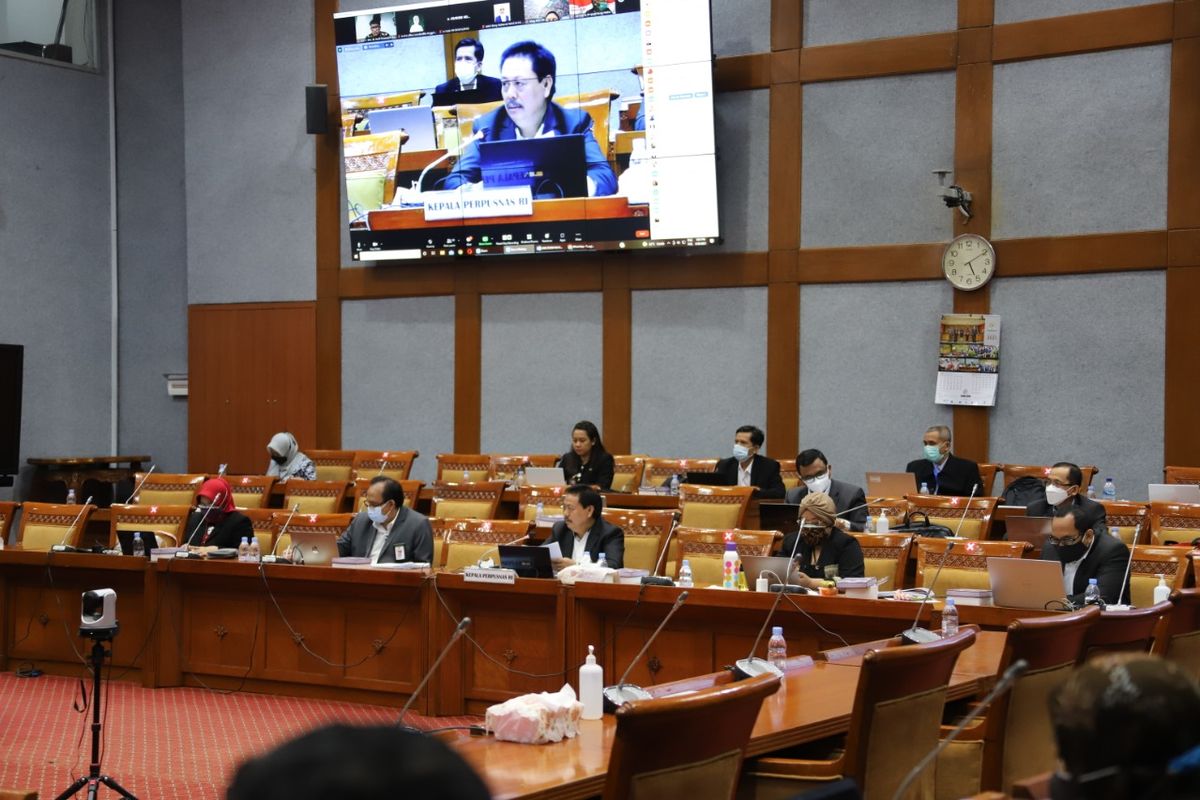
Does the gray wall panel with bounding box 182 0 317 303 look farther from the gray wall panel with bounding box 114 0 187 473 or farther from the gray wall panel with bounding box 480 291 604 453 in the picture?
the gray wall panel with bounding box 480 291 604 453

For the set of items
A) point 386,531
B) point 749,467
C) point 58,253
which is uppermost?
point 58,253

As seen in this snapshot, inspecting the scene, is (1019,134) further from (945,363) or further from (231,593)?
(231,593)

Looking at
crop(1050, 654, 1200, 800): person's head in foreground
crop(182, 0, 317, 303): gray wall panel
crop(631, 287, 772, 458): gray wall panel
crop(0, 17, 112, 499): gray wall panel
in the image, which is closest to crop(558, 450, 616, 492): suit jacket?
crop(631, 287, 772, 458): gray wall panel

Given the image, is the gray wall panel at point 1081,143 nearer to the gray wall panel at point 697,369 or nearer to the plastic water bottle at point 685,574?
the gray wall panel at point 697,369

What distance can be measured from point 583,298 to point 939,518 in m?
4.86

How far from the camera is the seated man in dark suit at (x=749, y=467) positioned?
9.75 metres

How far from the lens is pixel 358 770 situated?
949 millimetres

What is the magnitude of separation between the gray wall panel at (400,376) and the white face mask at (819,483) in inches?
197

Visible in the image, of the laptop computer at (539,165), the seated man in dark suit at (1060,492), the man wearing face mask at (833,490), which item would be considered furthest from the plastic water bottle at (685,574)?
the laptop computer at (539,165)

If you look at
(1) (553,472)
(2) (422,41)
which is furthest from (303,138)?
(1) (553,472)

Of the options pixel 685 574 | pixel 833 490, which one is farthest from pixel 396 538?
pixel 833 490

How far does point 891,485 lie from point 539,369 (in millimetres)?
4174

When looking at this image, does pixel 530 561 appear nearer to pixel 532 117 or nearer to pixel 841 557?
pixel 841 557

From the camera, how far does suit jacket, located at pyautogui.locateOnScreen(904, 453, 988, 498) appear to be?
10.1 meters
